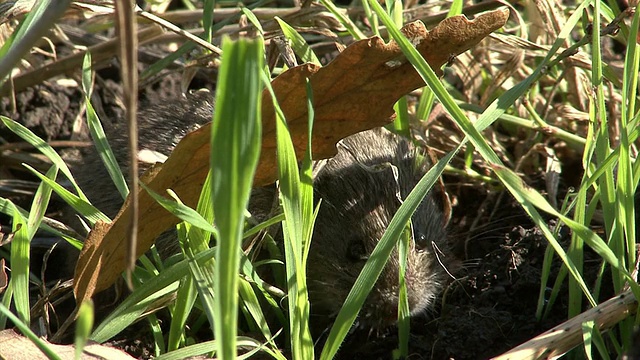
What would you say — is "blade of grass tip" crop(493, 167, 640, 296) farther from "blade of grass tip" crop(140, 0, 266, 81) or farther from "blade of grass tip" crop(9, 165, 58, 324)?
"blade of grass tip" crop(140, 0, 266, 81)

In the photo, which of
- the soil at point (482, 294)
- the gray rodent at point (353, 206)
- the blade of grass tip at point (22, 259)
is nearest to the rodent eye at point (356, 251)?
the gray rodent at point (353, 206)

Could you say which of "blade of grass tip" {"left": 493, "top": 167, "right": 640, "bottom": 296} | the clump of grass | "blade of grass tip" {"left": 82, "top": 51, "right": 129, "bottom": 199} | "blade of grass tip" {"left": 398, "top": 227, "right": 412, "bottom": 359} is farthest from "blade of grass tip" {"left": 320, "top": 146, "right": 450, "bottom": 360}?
"blade of grass tip" {"left": 82, "top": 51, "right": 129, "bottom": 199}

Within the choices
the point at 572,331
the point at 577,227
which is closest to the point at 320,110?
the point at 577,227

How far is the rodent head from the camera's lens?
3.23 meters

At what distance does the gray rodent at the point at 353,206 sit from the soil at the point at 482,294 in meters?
0.11

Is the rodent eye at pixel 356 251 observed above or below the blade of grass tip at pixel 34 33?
below

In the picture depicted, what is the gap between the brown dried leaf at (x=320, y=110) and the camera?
249 centimetres

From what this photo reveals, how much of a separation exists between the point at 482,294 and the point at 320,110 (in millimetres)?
934

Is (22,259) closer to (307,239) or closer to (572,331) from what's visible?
(307,239)

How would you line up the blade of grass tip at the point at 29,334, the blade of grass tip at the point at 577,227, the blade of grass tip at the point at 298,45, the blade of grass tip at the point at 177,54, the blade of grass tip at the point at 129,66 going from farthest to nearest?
1. the blade of grass tip at the point at 177,54
2. the blade of grass tip at the point at 298,45
3. the blade of grass tip at the point at 577,227
4. the blade of grass tip at the point at 29,334
5. the blade of grass tip at the point at 129,66

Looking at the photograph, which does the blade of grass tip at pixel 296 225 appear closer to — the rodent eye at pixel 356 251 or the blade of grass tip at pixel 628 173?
the rodent eye at pixel 356 251

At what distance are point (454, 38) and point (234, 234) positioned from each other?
122cm

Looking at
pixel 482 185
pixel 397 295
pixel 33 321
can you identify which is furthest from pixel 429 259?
pixel 33 321

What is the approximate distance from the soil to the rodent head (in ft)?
0.45
